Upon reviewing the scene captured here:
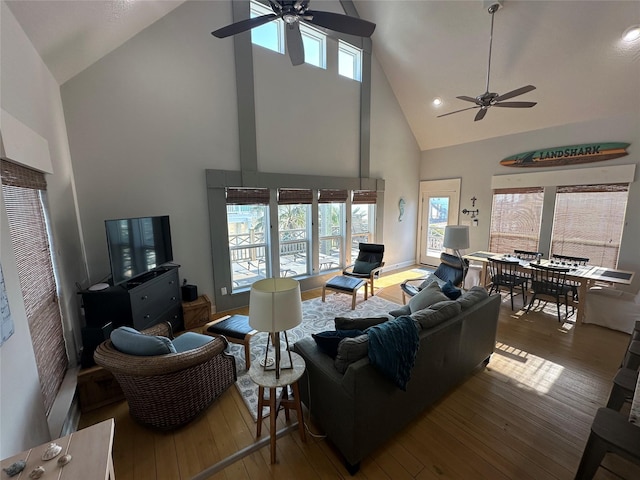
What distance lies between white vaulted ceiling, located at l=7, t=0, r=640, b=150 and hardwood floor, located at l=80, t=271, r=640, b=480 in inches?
127

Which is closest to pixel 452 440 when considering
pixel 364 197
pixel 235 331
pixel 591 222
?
pixel 235 331

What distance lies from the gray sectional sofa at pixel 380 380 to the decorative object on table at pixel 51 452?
135cm

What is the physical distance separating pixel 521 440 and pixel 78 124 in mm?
5273

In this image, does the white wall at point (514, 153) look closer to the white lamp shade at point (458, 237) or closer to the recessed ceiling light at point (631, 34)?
the recessed ceiling light at point (631, 34)

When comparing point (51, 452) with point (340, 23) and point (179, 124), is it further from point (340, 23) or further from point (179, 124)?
point (179, 124)

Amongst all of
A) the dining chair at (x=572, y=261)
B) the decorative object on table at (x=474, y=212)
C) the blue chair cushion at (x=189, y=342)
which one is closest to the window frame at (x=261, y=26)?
the blue chair cushion at (x=189, y=342)

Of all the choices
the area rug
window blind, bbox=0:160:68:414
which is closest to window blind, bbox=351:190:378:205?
the area rug

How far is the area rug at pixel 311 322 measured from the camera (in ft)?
8.26

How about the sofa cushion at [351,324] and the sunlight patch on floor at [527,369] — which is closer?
the sofa cushion at [351,324]

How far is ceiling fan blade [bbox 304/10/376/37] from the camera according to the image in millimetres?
2166

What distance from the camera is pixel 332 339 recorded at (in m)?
1.89

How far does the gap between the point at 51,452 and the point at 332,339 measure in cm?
149

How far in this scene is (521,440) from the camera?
1.96 meters

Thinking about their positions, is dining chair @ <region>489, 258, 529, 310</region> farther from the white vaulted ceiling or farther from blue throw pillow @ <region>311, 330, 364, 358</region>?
blue throw pillow @ <region>311, 330, 364, 358</region>
